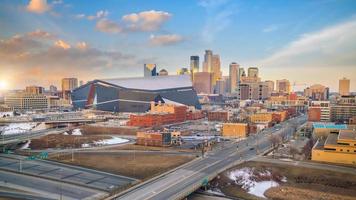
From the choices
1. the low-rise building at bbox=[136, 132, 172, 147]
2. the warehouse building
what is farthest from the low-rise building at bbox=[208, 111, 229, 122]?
the low-rise building at bbox=[136, 132, 172, 147]

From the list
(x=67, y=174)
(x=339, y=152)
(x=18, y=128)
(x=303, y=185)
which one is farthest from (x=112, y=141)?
(x=339, y=152)

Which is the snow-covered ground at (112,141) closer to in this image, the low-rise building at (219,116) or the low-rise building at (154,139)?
the low-rise building at (154,139)

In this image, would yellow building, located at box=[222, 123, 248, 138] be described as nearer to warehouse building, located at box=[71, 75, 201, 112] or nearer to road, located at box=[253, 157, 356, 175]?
road, located at box=[253, 157, 356, 175]

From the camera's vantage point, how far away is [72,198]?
30484 mm

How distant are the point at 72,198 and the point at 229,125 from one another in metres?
50.1

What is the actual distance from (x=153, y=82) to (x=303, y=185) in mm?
115829

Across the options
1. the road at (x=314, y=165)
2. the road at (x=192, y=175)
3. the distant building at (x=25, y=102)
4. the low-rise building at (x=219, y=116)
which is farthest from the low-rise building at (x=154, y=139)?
the distant building at (x=25, y=102)

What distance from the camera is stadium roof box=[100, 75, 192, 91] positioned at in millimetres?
138625

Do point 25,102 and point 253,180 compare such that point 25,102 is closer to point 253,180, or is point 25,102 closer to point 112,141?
point 112,141

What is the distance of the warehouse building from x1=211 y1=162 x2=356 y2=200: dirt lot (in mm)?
94737

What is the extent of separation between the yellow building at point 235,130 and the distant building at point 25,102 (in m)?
111

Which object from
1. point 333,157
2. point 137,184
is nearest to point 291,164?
point 333,157

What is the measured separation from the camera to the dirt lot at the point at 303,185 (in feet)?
103

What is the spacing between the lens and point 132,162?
45344 mm
